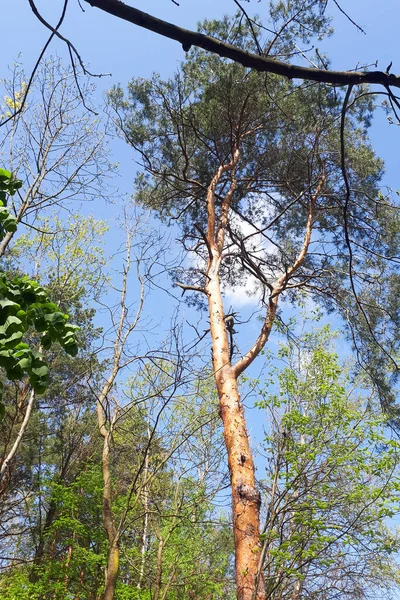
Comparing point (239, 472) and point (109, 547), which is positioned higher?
point (239, 472)

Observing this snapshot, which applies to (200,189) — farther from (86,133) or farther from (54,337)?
(54,337)

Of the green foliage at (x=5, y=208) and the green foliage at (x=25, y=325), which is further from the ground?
the green foliage at (x=5, y=208)

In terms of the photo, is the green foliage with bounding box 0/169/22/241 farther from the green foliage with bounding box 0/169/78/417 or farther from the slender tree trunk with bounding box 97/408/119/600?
the slender tree trunk with bounding box 97/408/119/600

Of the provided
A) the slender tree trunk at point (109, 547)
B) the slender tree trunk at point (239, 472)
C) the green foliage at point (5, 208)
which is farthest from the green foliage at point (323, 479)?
the green foliage at point (5, 208)

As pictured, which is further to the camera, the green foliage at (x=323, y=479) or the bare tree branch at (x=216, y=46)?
the green foliage at (x=323, y=479)

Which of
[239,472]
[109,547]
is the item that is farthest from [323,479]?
[109,547]

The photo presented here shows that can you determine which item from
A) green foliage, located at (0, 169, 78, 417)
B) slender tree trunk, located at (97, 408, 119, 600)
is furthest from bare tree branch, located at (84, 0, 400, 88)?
slender tree trunk, located at (97, 408, 119, 600)

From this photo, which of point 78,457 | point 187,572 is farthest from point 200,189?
point 78,457

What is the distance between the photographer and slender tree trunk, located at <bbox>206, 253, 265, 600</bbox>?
4098 mm

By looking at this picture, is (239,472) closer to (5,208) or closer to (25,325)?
(25,325)

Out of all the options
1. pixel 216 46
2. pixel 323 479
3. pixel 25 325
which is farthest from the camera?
pixel 323 479

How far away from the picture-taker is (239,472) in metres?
4.71

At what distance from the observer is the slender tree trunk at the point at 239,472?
4098 mm

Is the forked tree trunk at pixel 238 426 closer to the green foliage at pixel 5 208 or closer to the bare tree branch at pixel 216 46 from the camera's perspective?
the green foliage at pixel 5 208
